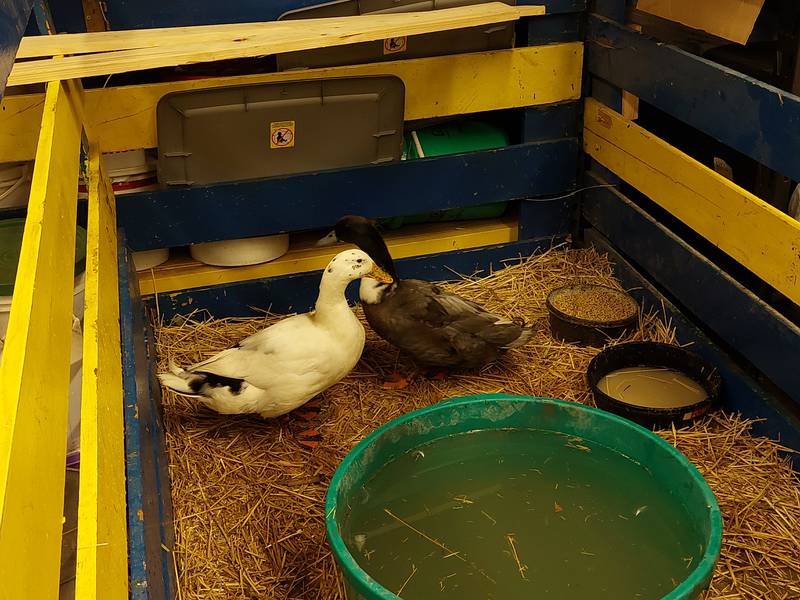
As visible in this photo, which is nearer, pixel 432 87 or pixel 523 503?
pixel 523 503

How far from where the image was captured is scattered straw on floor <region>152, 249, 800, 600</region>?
2098 mm

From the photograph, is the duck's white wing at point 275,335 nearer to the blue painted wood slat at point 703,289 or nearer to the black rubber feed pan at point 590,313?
the black rubber feed pan at point 590,313

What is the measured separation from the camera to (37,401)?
2.91 feet

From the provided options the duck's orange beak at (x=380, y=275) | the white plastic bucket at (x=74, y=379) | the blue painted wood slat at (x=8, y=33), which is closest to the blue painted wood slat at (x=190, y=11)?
the duck's orange beak at (x=380, y=275)

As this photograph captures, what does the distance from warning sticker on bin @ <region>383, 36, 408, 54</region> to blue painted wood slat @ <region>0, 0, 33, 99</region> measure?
1923 mm

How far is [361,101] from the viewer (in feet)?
9.38

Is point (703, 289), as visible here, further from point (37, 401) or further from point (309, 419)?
point (37, 401)

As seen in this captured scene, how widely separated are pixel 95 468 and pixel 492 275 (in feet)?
7.84

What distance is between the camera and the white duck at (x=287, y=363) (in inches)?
95.2

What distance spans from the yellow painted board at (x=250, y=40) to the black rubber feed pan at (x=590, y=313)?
3.36ft

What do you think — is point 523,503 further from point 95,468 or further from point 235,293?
point 235,293

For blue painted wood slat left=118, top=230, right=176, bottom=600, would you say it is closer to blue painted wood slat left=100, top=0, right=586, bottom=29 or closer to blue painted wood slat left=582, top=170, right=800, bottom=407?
blue painted wood slat left=100, top=0, right=586, bottom=29

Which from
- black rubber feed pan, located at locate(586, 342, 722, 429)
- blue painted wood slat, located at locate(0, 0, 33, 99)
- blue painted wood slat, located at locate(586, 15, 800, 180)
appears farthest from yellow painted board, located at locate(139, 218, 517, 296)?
blue painted wood slat, located at locate(0, 0, 33, 99)

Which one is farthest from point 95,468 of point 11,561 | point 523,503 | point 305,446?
point 305,446
